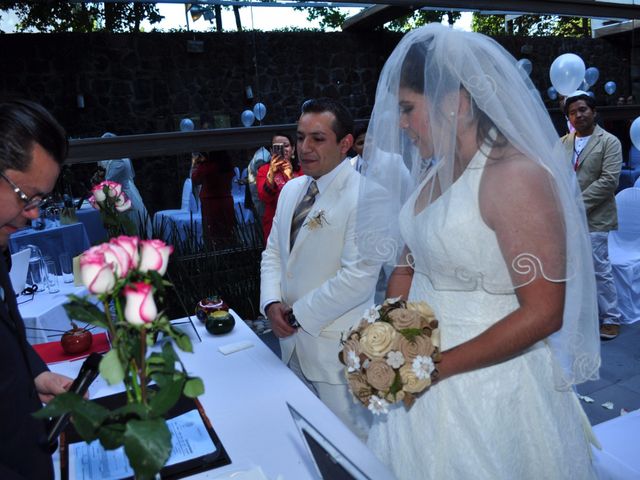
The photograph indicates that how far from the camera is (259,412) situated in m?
1.46

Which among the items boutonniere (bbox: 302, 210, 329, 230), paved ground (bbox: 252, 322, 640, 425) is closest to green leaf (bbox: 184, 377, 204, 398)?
boutonniere (bbox: 302, 210, 329, 230)

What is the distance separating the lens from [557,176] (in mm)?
1325

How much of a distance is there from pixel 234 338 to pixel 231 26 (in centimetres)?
766

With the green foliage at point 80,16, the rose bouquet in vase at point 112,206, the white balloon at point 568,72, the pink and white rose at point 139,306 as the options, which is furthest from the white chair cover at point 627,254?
the green foliage at point 80,16

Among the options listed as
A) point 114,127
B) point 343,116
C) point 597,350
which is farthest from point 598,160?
point 114,127

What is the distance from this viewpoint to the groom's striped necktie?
86.9 inches

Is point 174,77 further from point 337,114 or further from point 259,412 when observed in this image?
point 259,412

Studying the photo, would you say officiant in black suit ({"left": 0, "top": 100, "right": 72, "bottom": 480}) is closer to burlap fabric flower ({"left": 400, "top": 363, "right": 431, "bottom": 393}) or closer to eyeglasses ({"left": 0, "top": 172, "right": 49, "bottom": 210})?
eyeglasses ({"left": 0, "top": 172, "right": 49, "bottom": 210})

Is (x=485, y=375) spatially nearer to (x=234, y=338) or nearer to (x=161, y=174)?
(x=234, y=338)

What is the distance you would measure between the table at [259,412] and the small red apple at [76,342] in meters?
0.08

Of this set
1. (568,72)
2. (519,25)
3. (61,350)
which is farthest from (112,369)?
(519,25)

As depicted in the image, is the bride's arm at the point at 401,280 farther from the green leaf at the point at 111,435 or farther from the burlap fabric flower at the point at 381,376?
the green leaf at the point at 111,435

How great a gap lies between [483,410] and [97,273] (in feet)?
3.52

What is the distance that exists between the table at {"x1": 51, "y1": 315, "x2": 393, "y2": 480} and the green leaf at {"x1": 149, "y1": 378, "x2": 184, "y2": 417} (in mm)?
553
